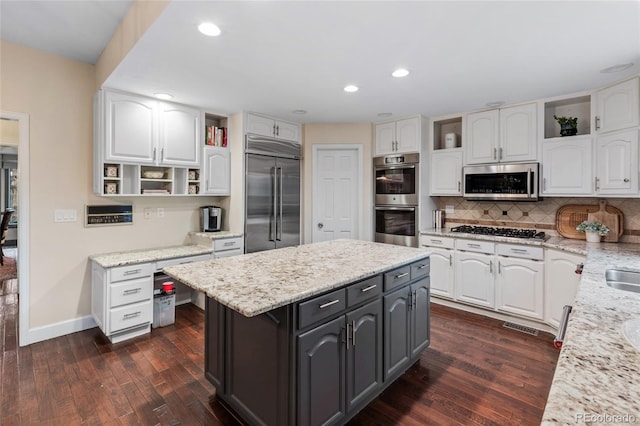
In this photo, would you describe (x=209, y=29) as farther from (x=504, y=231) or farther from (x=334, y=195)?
(x=504, y=231)

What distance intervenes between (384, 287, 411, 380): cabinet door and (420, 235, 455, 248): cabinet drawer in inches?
66.6

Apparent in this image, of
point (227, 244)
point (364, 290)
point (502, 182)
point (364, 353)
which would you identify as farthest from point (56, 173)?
point (502, 182)

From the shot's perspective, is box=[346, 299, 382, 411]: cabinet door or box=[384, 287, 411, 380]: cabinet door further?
box=[384, 287, 411, 380]: cabinet door

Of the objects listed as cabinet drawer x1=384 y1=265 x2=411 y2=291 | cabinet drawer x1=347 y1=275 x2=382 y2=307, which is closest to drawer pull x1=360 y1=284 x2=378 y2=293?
cabinet drawer x1=347 y1=275 x2=382 y2=307

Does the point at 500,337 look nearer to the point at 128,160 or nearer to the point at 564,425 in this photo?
the point at 564,425

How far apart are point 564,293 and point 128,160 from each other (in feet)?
14.4

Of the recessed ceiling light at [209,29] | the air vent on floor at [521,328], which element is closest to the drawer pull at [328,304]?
the recessed ceiling light at [209,29]

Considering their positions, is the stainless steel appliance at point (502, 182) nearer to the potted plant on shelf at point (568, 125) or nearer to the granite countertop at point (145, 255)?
the potted plant on shelf at point (568, 125)

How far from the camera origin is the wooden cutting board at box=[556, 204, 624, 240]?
3.29 metres

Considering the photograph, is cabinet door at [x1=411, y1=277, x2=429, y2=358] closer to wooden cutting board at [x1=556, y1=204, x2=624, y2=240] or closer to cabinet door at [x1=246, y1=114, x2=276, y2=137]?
wooden cutting board at [x1=556, y1=204, x2=624, y2=240]

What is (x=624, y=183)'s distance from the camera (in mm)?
2807

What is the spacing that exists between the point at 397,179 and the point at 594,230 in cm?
211

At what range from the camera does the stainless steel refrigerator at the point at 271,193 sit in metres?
3.97

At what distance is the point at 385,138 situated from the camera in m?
4.33
